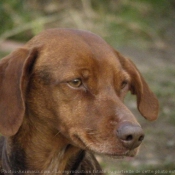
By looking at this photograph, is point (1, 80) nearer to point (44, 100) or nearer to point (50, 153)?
point (44, 100)

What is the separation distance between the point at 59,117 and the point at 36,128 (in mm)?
268

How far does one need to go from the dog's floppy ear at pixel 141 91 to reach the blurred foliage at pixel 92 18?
678cm

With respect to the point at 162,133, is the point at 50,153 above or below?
above

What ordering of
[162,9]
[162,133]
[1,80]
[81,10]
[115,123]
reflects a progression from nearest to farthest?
[115,123], [1,80], [162,133], [81,10], [162,9]

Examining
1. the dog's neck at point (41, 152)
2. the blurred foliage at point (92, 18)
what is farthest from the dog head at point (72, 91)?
the blurred foliage at point (92, 18)

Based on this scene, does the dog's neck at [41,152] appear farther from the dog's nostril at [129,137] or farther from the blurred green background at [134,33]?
the blurred green background at [134,33]

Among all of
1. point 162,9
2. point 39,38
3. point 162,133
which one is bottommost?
point 162,9

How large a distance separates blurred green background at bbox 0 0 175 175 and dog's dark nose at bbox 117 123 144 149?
2.51m

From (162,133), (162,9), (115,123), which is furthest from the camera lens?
(162,9)

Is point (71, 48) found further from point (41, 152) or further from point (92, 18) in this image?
point (92, 18)

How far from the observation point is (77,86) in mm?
4262

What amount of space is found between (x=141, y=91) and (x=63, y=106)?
0.83m

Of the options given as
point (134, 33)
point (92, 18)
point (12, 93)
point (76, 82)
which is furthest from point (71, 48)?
point (92, 18)

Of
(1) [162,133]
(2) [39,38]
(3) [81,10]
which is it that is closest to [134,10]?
(3) [81,10]
